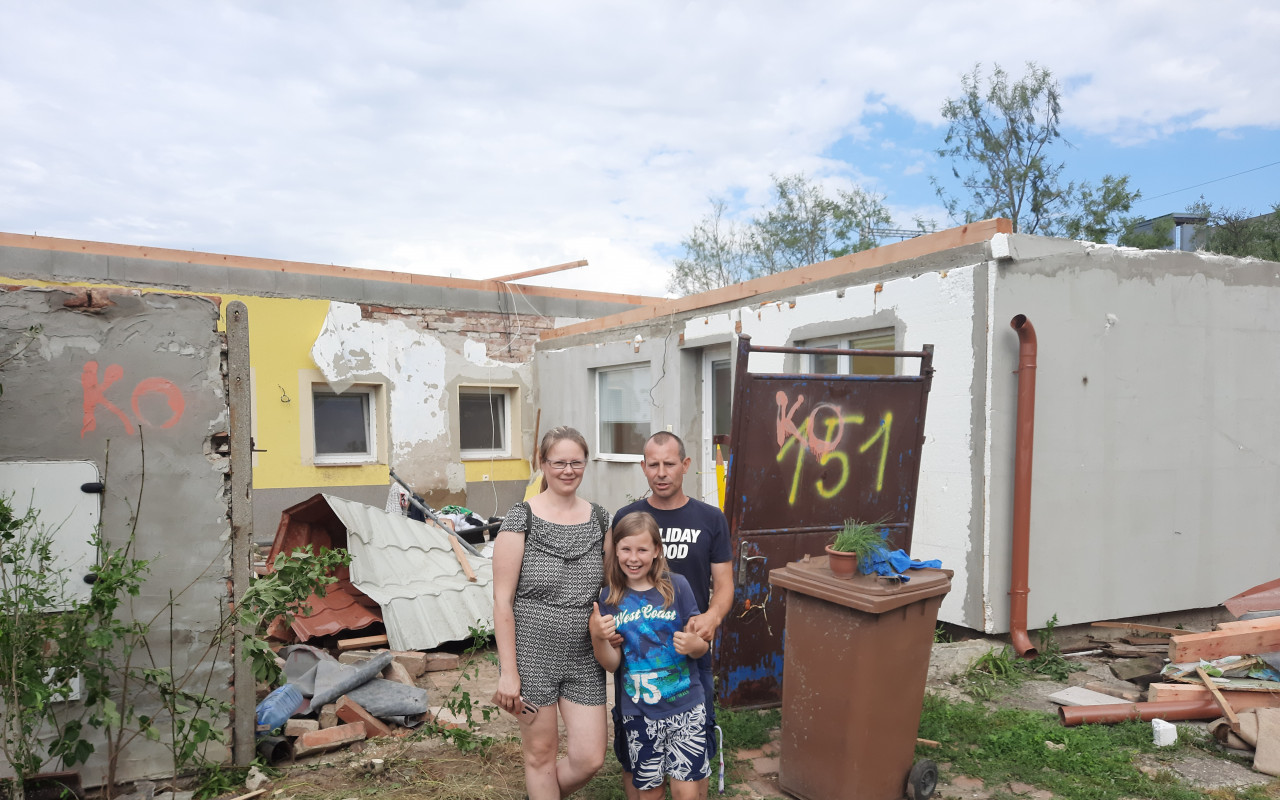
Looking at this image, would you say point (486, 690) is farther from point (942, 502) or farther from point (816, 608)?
point (942, 502)

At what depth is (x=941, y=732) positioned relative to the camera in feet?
14.1

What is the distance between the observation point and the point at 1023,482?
18.0 feet

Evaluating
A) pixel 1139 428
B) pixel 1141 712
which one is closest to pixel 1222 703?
pixel 1141 712

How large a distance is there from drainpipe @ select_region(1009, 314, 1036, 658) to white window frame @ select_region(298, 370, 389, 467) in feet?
27.2

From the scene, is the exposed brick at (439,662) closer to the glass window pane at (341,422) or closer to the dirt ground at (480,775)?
the dirt ground at (480,775)

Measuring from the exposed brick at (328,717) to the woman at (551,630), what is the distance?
2.05 m

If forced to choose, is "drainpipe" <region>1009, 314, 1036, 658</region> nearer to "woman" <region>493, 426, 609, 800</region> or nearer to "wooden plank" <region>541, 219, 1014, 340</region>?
"wooden plank" <region>541, 219, 1014, 340</region>

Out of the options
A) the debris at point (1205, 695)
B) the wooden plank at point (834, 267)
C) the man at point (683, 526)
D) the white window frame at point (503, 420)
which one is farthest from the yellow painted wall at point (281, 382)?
the debris at point (1205, 695)

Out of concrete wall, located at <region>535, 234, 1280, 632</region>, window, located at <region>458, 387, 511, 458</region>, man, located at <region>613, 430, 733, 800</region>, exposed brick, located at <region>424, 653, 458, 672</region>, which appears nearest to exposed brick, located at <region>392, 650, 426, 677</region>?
exposed brick, located at <region>424, 653, 458, 672</region>

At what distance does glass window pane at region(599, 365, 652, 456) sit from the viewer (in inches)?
395

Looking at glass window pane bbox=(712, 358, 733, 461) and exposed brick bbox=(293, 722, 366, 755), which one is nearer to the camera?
exposed brick bbox=(293, 722, 366, 755)

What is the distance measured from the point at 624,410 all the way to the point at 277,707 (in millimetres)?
6562

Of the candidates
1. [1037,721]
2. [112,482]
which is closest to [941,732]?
[1037,721]

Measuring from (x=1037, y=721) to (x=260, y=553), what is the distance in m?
8.31
